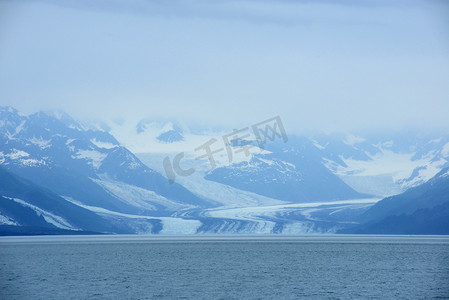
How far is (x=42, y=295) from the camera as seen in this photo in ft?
246

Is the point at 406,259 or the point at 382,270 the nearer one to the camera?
the point at 382,270

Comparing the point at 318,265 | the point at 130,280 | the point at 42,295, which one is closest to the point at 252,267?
the point at 318,265

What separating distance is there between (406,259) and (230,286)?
1899 inches

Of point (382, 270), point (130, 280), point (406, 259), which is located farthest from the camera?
point (406, 259)

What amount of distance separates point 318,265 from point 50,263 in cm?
3713

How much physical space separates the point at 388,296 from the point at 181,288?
20.3 metres

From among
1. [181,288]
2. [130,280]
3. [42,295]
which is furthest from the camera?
[130,280]

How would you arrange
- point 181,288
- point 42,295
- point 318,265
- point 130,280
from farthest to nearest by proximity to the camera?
1. point 318,265
2. point 130,280
3. point 181,288
4. point 42,295

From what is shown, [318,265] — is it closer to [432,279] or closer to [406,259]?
[406,259]

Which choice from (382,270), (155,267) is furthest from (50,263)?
(382,270)

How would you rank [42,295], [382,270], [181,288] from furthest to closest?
[382,270]
[181,288]
[42,295]

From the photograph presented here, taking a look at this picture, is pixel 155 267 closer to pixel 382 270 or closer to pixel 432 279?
pixel 382 270

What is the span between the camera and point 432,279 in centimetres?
9006

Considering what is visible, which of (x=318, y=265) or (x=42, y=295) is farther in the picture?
(x=318, y=265)
